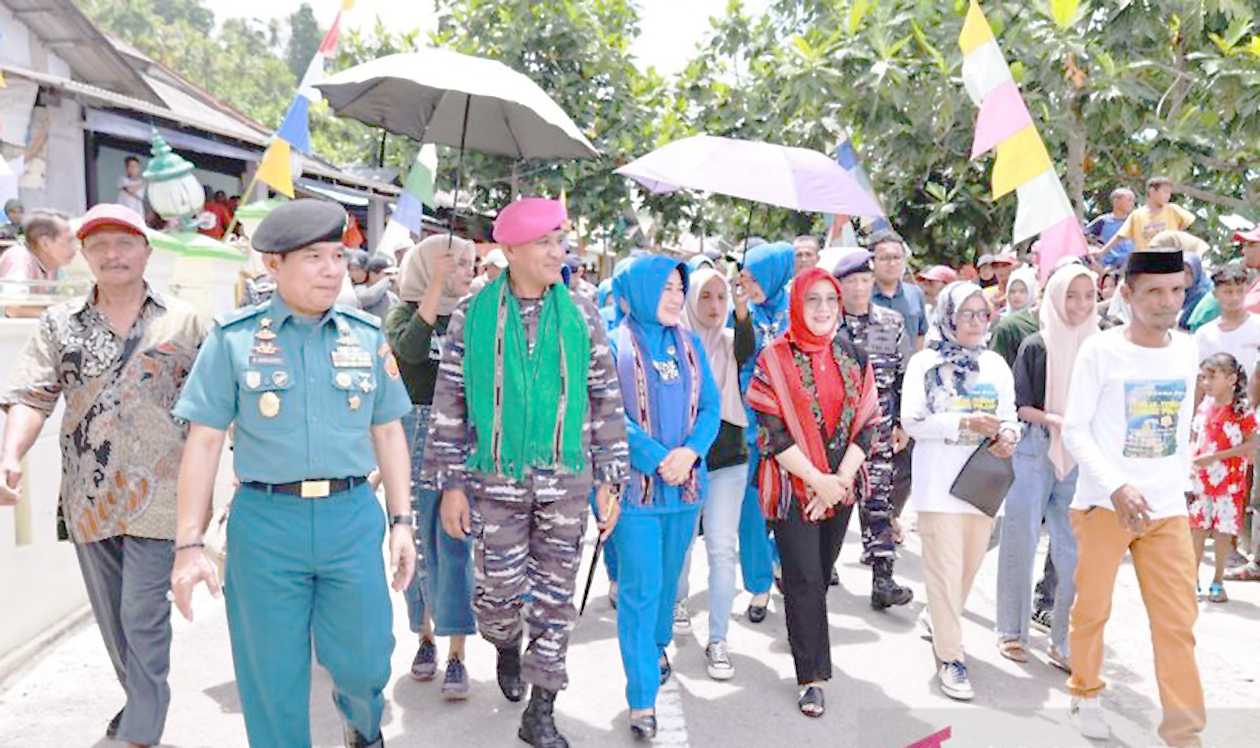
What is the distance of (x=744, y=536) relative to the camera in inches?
212

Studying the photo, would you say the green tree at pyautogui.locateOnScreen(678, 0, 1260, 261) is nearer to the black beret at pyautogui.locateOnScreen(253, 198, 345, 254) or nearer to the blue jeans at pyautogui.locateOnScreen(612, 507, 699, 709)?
the blue jeans at pyautogui.locateOnScreen(612, 507, 699, 709)

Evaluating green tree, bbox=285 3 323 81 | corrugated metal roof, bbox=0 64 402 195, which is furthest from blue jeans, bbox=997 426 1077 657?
green tree, bbox=285 3 323 81

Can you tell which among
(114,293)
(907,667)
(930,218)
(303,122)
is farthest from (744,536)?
(930,218)

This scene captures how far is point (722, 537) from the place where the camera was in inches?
188

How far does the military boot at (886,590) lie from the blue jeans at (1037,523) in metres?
0.92

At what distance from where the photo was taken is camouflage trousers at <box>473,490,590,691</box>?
373 cm

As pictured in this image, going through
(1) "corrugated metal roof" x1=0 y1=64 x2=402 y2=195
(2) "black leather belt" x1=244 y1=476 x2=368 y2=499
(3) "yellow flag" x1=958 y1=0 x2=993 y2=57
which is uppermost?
(1) "corrugated metal roof" x1=0 y1=64 x2=402 y2=195

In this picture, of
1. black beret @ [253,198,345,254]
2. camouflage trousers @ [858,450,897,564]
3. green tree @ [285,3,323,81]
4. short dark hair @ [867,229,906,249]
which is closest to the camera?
black beret @ [253,198,345,254]

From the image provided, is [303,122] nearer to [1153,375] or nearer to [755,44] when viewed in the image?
[1153,375]

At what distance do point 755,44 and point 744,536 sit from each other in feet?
38.8

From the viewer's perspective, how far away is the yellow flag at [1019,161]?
5.91 metres

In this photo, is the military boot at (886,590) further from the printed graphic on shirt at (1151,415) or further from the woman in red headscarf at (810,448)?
the printed graphic on shirt at (1151,415)

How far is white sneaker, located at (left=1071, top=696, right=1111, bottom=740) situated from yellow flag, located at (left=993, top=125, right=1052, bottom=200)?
10.1ft

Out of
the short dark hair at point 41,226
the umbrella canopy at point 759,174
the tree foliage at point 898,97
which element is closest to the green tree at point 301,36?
the tree foliage at point 898,97
